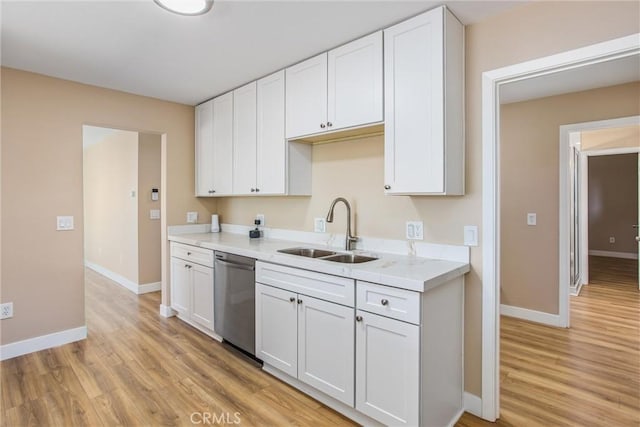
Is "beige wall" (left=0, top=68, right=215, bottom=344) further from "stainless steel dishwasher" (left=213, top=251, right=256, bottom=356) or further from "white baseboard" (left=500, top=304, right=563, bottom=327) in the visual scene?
"white baseboard" (left=500, top=304, right=563, bottom=327)

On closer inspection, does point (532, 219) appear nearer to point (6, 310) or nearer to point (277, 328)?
point (277, 328)

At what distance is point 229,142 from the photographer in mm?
3459

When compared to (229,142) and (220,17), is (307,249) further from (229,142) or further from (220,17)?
(220,17)

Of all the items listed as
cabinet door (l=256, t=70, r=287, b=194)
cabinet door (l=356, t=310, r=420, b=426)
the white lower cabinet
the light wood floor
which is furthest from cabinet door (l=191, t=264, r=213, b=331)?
cabinet door (l=356, t=310, r=420, b=426)

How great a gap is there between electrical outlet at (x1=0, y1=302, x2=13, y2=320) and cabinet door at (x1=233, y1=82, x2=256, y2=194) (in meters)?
2.09

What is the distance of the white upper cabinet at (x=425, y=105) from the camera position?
6.30ft

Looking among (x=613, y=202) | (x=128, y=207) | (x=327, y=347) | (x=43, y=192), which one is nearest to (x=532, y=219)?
(x=327, y=347)

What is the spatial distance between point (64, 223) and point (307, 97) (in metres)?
2.51

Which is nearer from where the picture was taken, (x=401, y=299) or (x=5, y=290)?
(x=401, y=299)

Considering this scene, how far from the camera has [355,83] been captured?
7.54 ft

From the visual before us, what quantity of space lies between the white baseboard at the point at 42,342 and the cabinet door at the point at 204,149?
70.9 inches

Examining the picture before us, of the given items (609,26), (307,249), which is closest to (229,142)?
(307,249)

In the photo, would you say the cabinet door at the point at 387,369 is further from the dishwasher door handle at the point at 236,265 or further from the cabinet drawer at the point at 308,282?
the dishwasher door handle at the point at 236,265

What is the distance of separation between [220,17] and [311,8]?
0.57 meters
